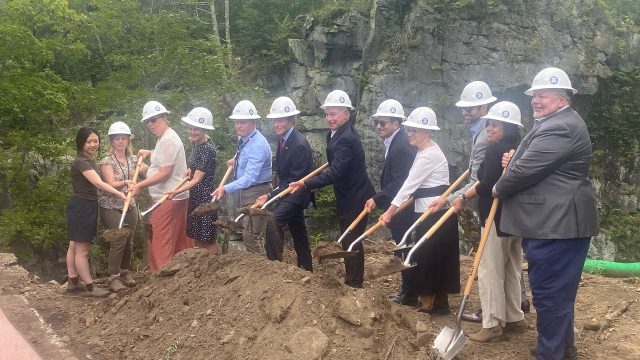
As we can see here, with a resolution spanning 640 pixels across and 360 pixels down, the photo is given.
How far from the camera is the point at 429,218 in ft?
15.8

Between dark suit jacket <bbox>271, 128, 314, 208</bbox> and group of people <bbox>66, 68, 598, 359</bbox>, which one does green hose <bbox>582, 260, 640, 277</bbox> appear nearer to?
group of people <bbox>66, 68, 598, 359</bbox>

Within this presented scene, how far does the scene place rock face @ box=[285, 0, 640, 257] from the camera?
1936 cm

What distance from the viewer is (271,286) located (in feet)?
12.5

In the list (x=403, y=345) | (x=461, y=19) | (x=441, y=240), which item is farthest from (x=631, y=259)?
(x=403, y=345)

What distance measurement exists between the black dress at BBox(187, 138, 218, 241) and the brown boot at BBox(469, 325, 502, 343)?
3093 mm

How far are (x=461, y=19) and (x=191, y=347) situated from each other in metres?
19.9

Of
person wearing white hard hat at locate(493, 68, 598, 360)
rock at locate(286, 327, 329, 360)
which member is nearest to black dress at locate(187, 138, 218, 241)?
rock at locate(286, 327, 329, 360)

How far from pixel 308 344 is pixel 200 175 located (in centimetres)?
270

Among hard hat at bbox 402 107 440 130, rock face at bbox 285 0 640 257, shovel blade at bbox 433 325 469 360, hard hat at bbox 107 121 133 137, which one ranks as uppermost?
rock face at bbox 285 0 640 257

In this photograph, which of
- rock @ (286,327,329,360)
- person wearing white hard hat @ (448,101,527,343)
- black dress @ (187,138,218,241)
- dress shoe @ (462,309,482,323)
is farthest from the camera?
black dress @ (187,138,218,241)

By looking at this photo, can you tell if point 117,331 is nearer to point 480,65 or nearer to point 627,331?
point 627,331

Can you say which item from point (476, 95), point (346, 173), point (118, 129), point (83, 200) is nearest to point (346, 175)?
point (346, 173)

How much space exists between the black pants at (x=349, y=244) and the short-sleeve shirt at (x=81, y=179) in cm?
280

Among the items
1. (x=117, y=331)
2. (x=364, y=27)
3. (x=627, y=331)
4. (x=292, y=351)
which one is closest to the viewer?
(x=292, y=351)
